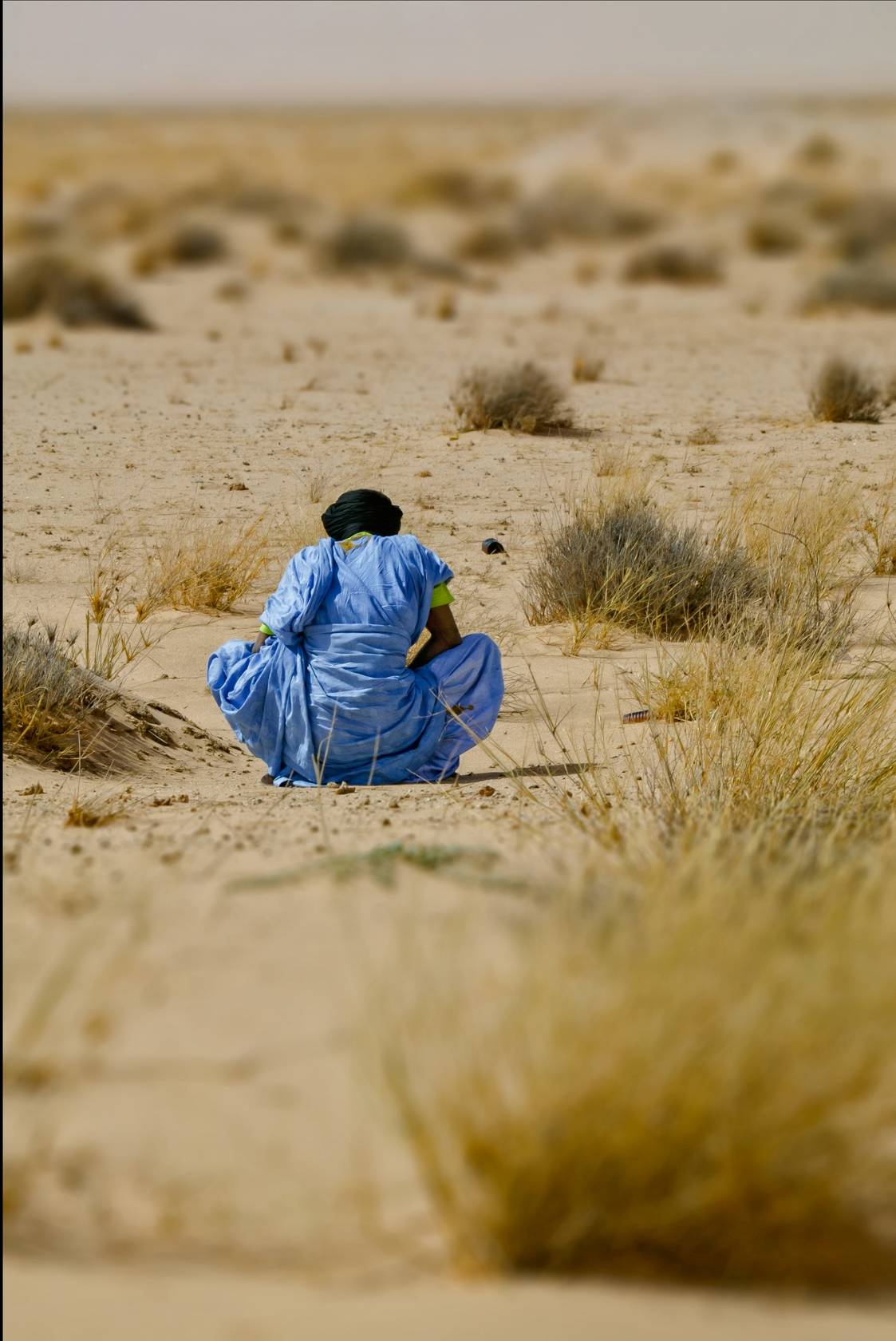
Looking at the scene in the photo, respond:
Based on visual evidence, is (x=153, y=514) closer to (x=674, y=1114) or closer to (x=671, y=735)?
(x=671, y=735)

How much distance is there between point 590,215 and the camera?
33.9 feet

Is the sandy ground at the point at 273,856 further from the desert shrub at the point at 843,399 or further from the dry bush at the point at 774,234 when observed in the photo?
the dry bush at the point at 774,234

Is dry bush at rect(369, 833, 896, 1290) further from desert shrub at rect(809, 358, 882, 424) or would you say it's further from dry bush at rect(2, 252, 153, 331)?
dry bush at rect(2, 252, 153, 331)

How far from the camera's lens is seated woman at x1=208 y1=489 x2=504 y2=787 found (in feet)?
18.1

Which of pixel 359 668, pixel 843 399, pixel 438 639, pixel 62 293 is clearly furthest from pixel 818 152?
pixel 62 293

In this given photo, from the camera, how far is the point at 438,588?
18.7ft

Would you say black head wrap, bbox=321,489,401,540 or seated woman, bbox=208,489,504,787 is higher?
black head wrap, bbox=321,489,401,540

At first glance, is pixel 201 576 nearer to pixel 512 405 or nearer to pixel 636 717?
pixel 636 717

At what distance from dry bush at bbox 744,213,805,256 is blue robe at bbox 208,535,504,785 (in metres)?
9.35

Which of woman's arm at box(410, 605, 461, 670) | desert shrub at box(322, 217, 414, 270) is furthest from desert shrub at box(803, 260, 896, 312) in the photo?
woman's arm at box(410, 605, 461, 670)

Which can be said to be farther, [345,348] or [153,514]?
[345,348]

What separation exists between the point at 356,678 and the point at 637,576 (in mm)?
2442

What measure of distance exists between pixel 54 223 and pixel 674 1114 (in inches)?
688

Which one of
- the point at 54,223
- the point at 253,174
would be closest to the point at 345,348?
the point at 54,223
